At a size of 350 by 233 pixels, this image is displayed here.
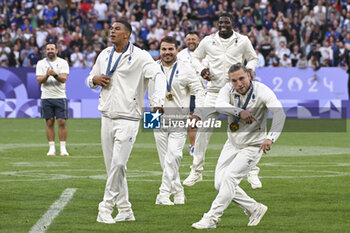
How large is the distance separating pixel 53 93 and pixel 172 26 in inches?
663

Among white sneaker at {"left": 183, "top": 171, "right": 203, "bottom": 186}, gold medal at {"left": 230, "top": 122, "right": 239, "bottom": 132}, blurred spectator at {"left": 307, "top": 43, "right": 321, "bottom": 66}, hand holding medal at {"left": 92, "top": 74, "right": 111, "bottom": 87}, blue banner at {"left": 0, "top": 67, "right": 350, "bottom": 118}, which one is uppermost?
hand holding medal at {"left": 92, "top": 74, "right": 111, "bottom": 87}

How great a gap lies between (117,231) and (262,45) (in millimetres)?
25285

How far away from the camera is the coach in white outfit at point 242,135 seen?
9.22 meters

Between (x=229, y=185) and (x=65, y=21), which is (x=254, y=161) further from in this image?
(x=65, y=21)

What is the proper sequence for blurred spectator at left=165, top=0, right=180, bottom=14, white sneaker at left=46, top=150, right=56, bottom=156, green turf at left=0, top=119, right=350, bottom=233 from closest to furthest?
green turf at left=0, top=119, right=350, bottom=233, white sneaker at left=46, top=150, right=56, bottom=156, blurred spectator at left=165, top=0, right=180, bottom=14

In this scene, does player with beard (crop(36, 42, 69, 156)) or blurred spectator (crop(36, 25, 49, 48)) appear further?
blurred spectator (crop(36, 25, 49, 48))

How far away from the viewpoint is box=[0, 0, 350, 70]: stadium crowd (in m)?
33.3

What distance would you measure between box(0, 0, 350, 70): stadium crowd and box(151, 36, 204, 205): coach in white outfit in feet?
66.5

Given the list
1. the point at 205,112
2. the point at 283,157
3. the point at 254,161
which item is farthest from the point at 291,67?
the point at 254,161

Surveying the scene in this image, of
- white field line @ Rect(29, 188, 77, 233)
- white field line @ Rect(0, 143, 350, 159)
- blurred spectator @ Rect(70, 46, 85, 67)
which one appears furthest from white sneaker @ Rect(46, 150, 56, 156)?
blurred spectator @ Rect(70, 46, 85, 67)

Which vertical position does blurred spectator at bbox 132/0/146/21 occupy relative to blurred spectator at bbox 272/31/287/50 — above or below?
above

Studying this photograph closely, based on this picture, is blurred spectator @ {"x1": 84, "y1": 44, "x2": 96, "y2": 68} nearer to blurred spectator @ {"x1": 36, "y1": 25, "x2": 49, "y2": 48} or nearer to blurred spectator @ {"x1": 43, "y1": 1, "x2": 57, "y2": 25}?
blurred spectator @ {"x1": 36, "y1": 25, "x2": 49, "y2": 48}

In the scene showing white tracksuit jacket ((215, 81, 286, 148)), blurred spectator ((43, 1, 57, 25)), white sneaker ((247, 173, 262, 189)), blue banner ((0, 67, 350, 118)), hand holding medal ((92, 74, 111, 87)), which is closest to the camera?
white tracksuit jacket ((215, 81, 286, 148))

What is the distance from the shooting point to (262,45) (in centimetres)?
3369
